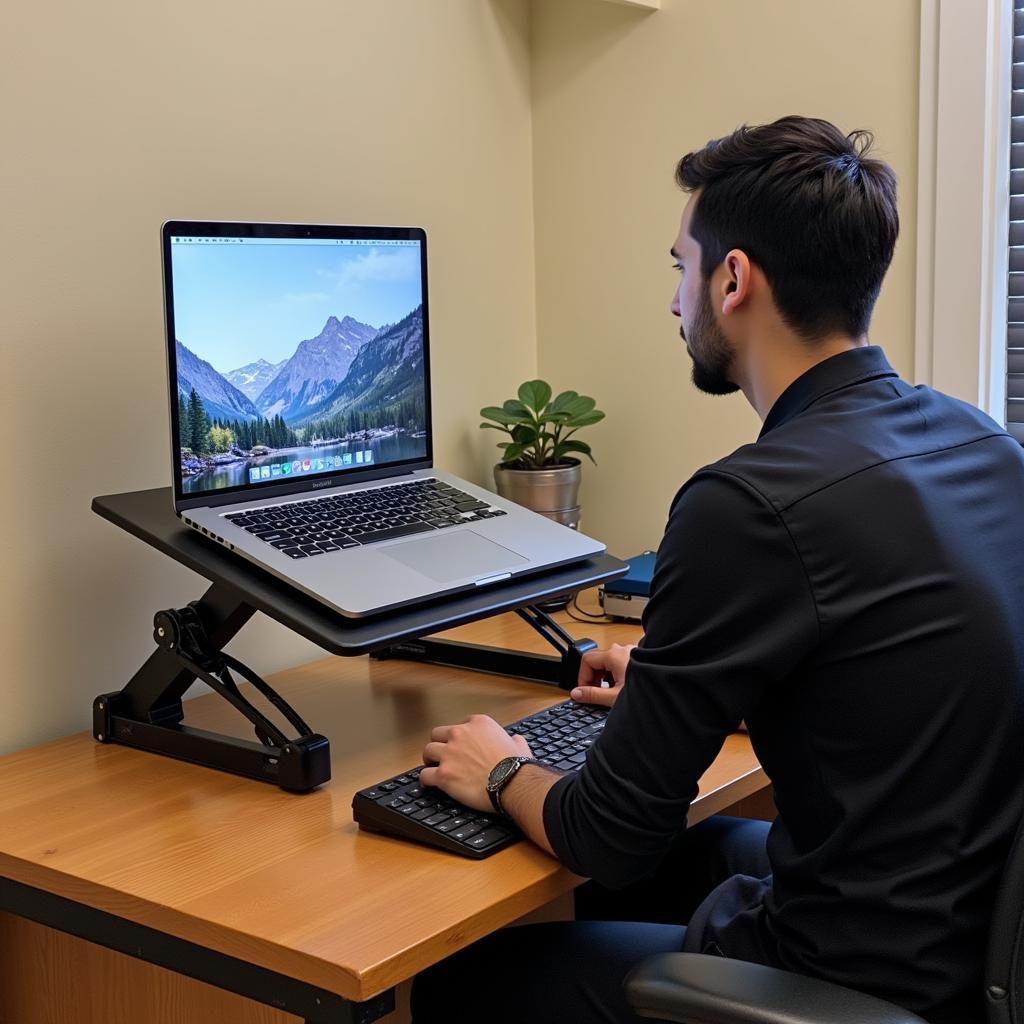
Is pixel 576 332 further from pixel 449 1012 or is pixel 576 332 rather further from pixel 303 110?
pixel 449 1012

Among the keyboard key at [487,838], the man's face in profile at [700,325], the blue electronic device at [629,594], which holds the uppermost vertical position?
the man's face in profile at [700,325]

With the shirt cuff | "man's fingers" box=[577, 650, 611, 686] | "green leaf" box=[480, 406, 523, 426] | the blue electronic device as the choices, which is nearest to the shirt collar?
the shirt cuff

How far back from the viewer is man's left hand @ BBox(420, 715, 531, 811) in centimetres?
123

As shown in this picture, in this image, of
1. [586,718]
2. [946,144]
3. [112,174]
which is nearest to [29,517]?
[112,174]

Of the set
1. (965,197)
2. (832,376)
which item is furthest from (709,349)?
(965,197)

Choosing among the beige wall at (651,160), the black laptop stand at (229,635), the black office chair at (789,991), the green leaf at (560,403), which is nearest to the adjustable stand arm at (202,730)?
the black laptop stand at (229,635)

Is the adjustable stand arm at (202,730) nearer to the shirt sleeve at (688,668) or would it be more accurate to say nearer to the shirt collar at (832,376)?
the shirt sleeve at (688,668)

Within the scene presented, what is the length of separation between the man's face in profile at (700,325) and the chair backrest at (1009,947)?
1.65ft

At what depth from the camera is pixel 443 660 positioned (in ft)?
5.87

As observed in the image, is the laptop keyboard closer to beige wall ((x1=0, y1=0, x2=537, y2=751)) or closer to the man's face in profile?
beige wall ((x1=0, y1=0, x2=537, y2=751))

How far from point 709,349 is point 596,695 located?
0.43 metres

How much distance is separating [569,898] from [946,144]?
116cm

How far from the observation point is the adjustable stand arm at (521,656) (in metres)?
1.65

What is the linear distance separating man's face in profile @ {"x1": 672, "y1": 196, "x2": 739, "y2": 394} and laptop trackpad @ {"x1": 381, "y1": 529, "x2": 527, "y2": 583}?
0.35 meters
